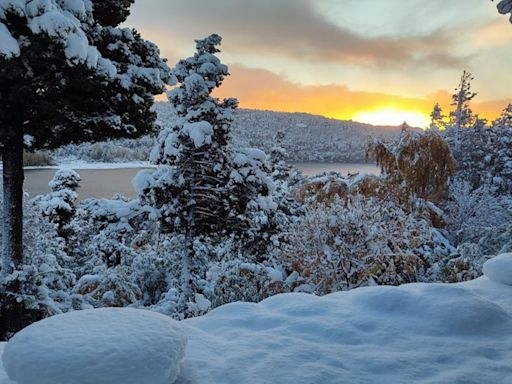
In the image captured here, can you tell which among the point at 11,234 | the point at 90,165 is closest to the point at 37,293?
the point at 11,234

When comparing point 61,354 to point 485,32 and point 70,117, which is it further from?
point 485,32

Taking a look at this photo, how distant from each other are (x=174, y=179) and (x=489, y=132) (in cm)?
2114

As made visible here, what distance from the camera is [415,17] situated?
7770 millimetres

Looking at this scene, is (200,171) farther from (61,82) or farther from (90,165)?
(90,165)

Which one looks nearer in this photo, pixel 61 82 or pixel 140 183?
pixel 61 82

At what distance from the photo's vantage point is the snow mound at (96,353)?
189 cm

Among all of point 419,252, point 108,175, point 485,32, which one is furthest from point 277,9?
point 108,175

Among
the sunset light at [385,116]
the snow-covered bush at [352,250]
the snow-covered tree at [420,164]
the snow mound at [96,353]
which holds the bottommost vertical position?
the snow-covered bush at [352,250]

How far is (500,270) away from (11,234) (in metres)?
6.96

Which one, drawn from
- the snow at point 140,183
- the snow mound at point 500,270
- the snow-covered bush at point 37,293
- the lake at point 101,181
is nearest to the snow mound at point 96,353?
the snow mound at point 500,270

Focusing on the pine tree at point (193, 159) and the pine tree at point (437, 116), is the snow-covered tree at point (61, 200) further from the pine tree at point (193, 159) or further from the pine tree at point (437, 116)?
the pine tree at point (437, 116)

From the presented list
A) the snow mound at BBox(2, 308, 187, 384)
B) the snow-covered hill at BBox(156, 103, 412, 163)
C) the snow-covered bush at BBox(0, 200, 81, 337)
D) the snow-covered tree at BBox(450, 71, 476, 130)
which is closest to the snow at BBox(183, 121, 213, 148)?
the snow-covered bush at BBox(0, 200, 81, 337)

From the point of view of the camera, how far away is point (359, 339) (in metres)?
2.71

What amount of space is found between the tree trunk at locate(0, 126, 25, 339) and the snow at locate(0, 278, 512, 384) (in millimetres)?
4589
